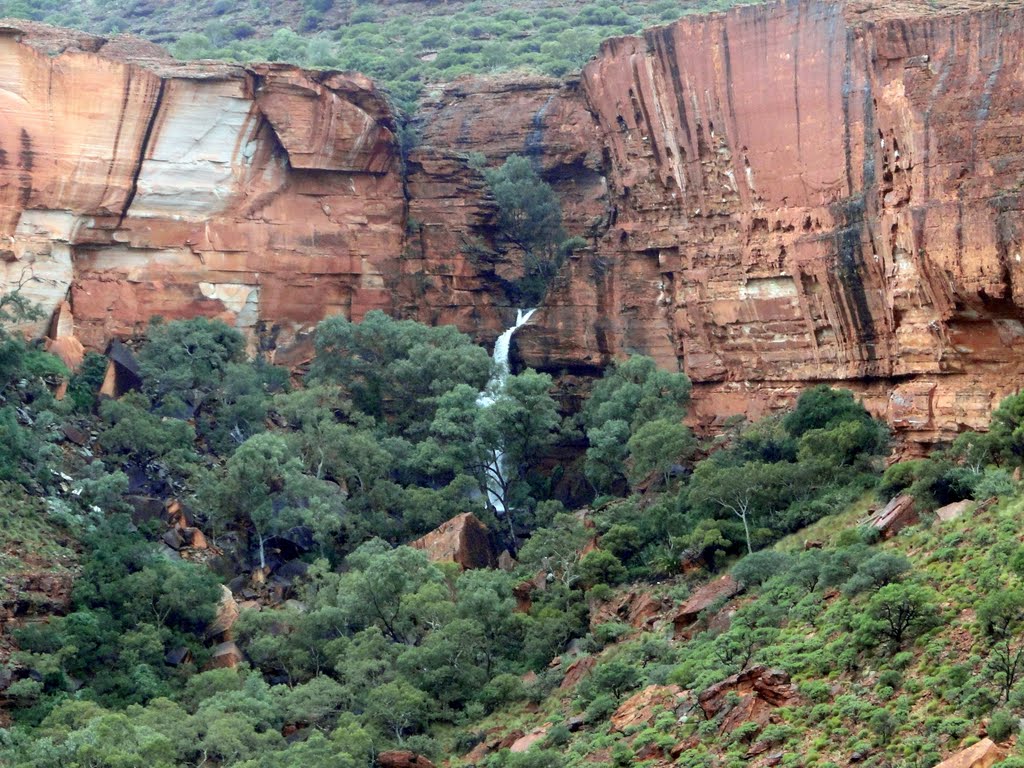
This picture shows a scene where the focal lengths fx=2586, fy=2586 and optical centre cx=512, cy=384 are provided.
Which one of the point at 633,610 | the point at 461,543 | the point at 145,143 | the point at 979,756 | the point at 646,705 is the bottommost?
the point at 646,705

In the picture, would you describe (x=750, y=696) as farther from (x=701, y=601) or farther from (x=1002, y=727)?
(x=701, y=601)

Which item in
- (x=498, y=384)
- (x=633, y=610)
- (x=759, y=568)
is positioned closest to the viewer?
(x=759, y=568)

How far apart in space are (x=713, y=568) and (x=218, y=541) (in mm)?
11962

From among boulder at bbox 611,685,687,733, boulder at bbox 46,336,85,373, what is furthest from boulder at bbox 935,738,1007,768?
boulder at bbox 46,336,85,373

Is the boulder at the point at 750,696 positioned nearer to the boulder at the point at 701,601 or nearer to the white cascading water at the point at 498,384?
the boulder at the point at 701,601

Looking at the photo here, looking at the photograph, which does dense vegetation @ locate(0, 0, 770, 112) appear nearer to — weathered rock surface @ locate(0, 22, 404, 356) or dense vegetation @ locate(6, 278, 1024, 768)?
weathered rock surface @ locate(0, 22, 404, 356)

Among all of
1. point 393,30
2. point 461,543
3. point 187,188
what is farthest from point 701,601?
point 393,30

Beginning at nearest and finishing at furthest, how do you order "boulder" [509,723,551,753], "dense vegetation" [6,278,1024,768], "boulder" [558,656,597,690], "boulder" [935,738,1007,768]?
1. "boulder" [935,738,1007,768]
2. "dense vegetation" [6,278,1024,768]
3. "boulder" [509,723,551,753]
4. "boulder" [558,656,597,690]

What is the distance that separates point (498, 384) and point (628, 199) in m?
5.36

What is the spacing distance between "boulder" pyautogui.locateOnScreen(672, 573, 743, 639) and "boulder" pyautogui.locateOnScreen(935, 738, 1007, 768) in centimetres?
1238

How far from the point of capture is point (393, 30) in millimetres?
88438

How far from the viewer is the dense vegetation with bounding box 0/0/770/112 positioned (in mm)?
79625

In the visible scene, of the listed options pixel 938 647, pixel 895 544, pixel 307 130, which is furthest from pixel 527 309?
pixel 938 647

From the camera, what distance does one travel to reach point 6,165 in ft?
197
